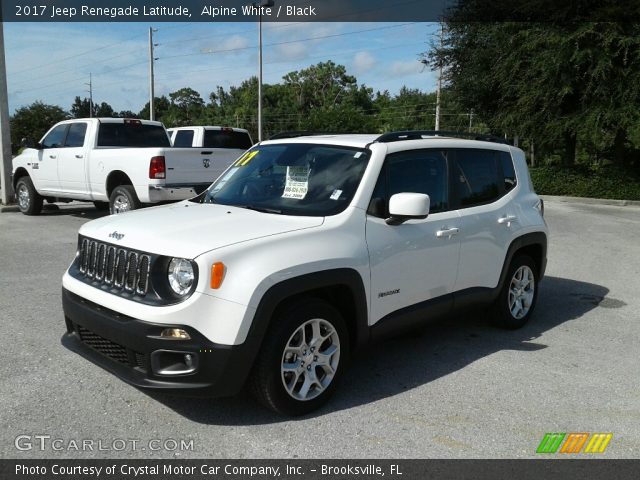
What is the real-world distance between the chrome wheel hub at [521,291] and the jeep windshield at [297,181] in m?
2.20

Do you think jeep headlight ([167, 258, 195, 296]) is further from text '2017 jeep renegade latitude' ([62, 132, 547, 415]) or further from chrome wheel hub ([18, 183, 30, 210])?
chrome wheel hub ([18, 183, 30, 210])

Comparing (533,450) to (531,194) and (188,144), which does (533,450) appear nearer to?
(531,194)

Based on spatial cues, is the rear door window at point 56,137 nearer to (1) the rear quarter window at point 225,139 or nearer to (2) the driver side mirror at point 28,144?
(2) the driver side mirror at point 28,144

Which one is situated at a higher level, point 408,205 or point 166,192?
point 408,205

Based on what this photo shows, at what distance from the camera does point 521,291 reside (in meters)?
5.76

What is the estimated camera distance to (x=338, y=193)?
13.8ft

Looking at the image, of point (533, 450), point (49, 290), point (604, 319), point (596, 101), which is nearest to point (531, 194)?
point (604, 319)

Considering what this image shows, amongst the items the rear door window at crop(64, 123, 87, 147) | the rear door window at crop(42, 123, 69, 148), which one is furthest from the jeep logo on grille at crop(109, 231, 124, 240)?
the rear door window at crop(42, 123, 69, 148)

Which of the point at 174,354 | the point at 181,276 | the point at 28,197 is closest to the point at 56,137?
the point at 28,197

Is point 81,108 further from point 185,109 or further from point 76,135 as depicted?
point 76,135

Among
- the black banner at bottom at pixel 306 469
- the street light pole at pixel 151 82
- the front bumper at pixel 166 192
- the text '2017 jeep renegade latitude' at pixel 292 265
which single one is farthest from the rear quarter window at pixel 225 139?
the street light pole at pixel 151 82

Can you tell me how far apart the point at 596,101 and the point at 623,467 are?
59.0 feet

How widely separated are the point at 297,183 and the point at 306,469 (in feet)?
6.67

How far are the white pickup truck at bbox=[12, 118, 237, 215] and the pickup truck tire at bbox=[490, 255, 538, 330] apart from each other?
653 cm
